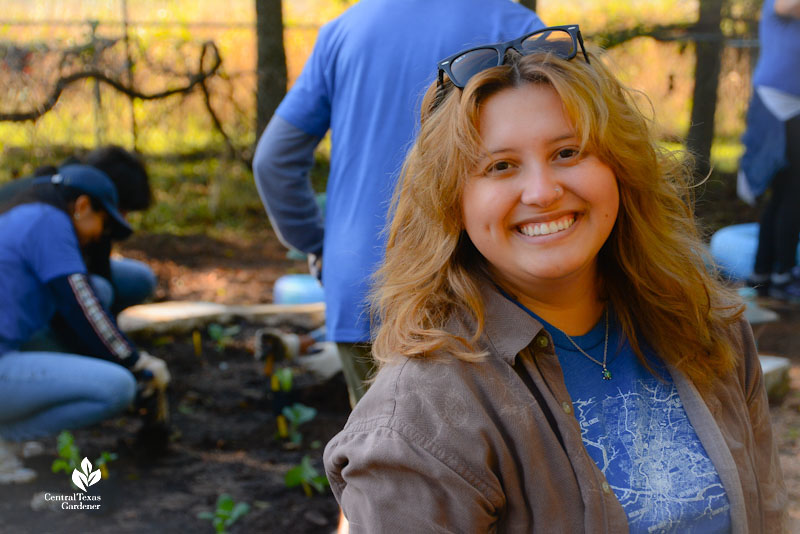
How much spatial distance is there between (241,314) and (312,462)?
1827 millimetres

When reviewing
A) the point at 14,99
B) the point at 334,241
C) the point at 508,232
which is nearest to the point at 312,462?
the point at 334,241

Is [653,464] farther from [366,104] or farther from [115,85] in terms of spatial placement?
[115,85]

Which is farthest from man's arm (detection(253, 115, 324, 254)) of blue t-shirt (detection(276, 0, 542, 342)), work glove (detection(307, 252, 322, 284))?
blue t-shirt (detection(276, 0, 542, 342))

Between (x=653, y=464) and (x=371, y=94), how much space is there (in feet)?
4.34

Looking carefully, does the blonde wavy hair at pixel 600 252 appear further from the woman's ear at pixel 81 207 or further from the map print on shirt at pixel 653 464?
the woman's ear at pixel 81 207

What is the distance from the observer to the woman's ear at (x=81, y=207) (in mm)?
3500

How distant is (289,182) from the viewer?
101 inches

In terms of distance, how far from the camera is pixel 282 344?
4090 millimetres

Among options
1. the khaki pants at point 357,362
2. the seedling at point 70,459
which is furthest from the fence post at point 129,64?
the khaki pants at point 357,362

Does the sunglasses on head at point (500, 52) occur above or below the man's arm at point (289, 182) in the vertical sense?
above

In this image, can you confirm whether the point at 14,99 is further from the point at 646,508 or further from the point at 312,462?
the point at 646,508

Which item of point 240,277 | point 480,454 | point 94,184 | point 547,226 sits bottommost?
Result: point 240,277

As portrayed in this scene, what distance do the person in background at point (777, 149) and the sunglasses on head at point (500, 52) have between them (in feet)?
13.4

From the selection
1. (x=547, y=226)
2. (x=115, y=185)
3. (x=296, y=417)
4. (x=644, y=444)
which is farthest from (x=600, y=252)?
(x=115, y=185)
